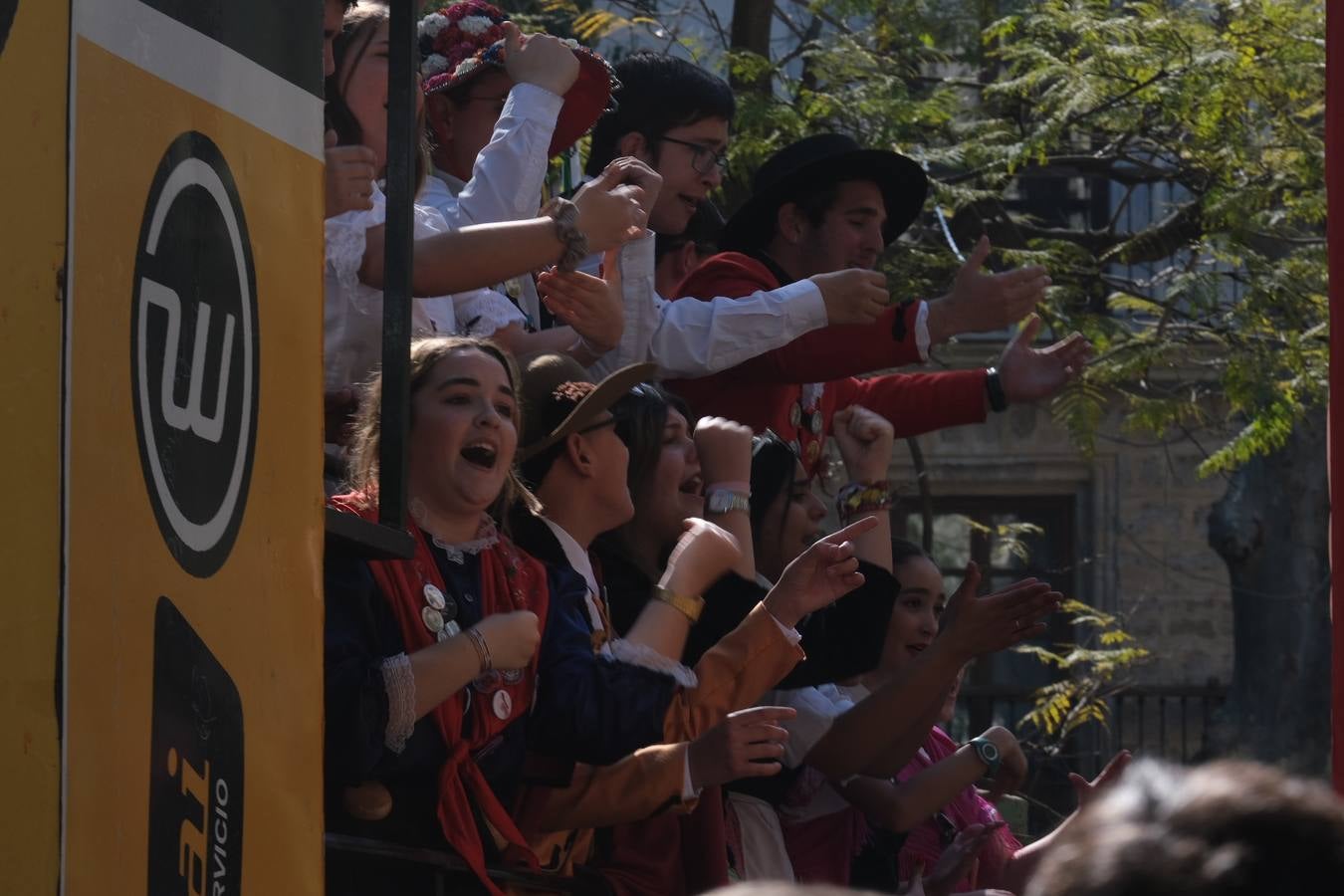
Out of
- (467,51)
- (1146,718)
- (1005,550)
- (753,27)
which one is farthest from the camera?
(1146,718)

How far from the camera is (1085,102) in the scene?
29.6 feet

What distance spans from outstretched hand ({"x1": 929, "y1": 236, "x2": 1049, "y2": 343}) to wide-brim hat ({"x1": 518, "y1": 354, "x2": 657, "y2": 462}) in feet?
3.44

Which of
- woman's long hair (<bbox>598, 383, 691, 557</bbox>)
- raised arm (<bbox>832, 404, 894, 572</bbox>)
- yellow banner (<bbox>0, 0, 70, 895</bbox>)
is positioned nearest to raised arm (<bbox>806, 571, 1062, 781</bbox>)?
raised arm (<bbox>832, 404, 894, 572</bbox>)

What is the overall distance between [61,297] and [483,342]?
168cm

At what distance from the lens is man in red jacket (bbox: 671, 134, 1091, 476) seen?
501 cm

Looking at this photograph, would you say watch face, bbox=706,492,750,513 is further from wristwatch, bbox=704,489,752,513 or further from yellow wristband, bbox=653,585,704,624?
yellow wristband, bbox=653,585,704,624

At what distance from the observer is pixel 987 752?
491cm

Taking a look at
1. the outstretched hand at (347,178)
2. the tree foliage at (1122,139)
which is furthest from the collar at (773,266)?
the tree foliage at (1122,139)

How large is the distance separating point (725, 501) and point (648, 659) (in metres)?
0.59

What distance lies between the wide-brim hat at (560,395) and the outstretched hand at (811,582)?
1.49 feet

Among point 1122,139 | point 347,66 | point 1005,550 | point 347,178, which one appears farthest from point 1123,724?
point 347,178

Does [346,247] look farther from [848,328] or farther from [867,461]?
[848,328]

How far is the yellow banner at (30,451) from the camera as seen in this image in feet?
6.44

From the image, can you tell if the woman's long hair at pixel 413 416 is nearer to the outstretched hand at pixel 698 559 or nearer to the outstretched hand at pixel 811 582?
the outstretched hand at pixel 698 559
